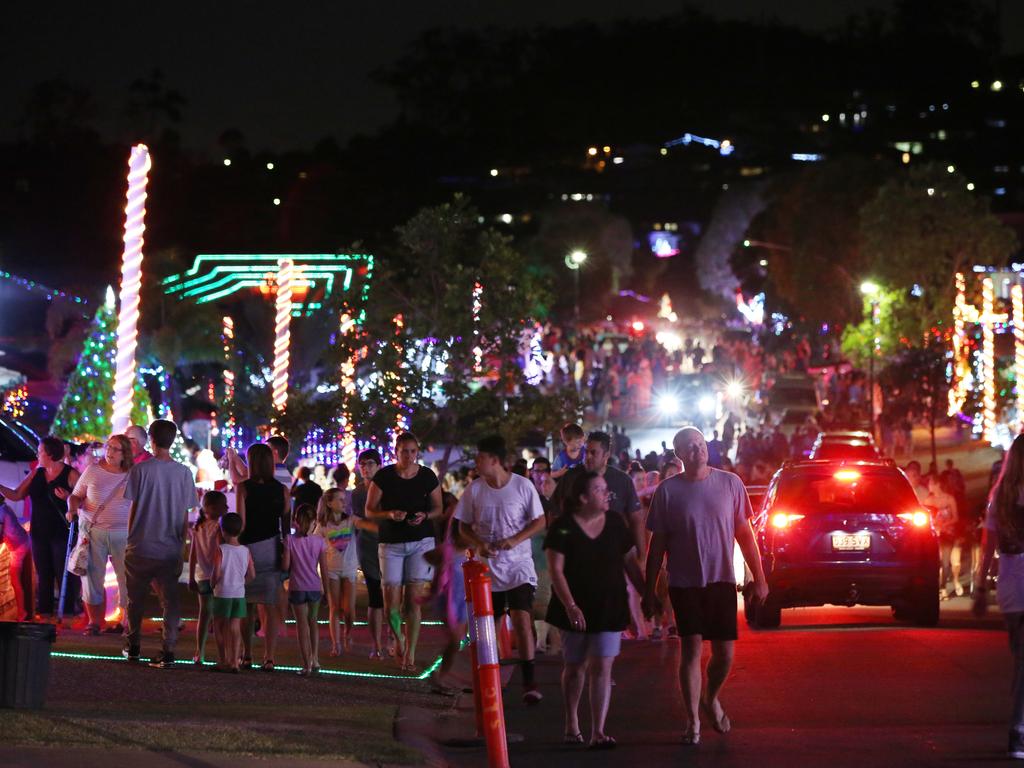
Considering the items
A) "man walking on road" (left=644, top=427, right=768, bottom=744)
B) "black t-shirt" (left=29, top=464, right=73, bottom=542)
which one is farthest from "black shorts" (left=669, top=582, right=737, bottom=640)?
"black t-shirt" (left=29, top=464, right=73, bottom=542)

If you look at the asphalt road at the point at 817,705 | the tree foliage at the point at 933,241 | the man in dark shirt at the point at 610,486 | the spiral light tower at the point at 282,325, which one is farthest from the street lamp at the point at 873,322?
the man in dark shirt at the point at 610,486

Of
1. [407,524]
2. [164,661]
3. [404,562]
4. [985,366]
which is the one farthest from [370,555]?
[985,366]

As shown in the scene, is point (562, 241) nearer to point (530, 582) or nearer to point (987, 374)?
point (987, 374)

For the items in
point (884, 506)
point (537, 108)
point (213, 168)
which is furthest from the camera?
point (537, 108)

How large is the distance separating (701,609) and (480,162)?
118473mm

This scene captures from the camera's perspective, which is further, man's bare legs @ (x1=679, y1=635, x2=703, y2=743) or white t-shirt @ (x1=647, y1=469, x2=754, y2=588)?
white t-shirt @ (x1=647, y1=469, x2=754, y2=588)

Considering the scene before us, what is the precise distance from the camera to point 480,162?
127062 millimetres

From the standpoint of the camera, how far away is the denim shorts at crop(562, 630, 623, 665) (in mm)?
9633

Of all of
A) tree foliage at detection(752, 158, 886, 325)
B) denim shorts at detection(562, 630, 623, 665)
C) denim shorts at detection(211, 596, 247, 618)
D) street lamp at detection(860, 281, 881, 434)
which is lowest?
denim shorts at detection(562, 630, 623, 665)

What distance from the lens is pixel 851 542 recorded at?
1612 cm

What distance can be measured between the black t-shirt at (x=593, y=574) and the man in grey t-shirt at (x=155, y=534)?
402 cm

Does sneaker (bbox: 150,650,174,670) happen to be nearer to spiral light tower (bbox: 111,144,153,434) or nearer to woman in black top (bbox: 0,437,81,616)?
woman in black top (bbox: 0,437,81,616)

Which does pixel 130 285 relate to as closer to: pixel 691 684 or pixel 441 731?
pixel 441 731

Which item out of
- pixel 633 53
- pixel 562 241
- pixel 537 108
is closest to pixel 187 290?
pixel 562 241
